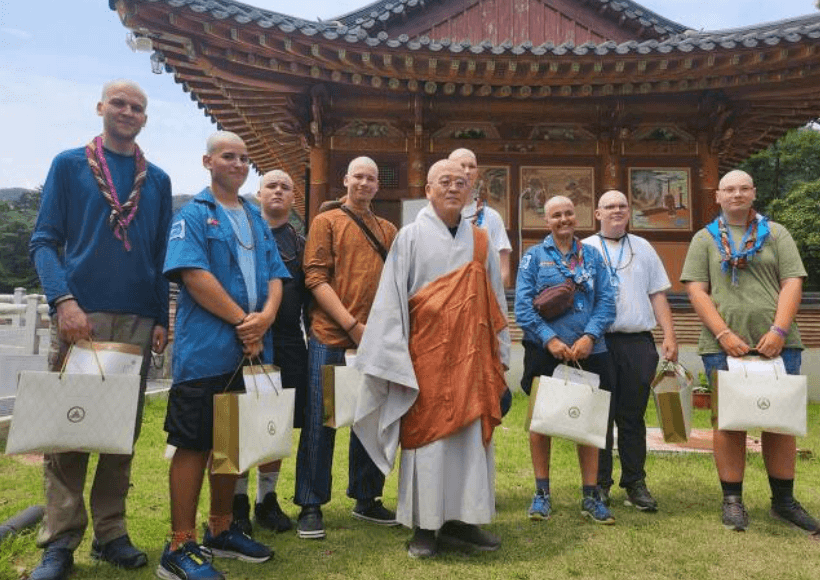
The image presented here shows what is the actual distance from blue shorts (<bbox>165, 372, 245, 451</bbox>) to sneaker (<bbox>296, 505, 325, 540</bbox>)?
796 mm

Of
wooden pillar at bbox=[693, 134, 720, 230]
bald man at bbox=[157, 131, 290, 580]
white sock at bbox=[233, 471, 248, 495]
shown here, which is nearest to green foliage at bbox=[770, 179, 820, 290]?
wooden pillar at bbox=[693, 134, 720, 230]

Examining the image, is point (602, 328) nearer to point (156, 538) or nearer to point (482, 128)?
point (156, 538)

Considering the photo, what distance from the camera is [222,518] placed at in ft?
9.27

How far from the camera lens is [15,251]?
1210 inches

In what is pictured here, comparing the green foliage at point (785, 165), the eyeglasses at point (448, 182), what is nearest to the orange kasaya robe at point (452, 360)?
the eyeglasses at point (448, 182)

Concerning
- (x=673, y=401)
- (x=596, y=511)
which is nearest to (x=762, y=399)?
(x=673, y=401)

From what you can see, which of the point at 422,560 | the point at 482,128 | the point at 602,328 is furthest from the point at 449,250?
the point at 482,128

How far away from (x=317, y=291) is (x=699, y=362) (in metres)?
6.73

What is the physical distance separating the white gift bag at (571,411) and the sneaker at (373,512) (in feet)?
3.04

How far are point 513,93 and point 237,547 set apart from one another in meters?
6.27

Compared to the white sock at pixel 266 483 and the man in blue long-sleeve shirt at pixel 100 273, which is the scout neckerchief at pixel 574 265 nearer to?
the white sock at pixel 266 483

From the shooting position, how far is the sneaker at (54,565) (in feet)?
8.02

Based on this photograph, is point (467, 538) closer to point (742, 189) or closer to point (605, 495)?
point (605, 495)

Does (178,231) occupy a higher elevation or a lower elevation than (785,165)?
lower
